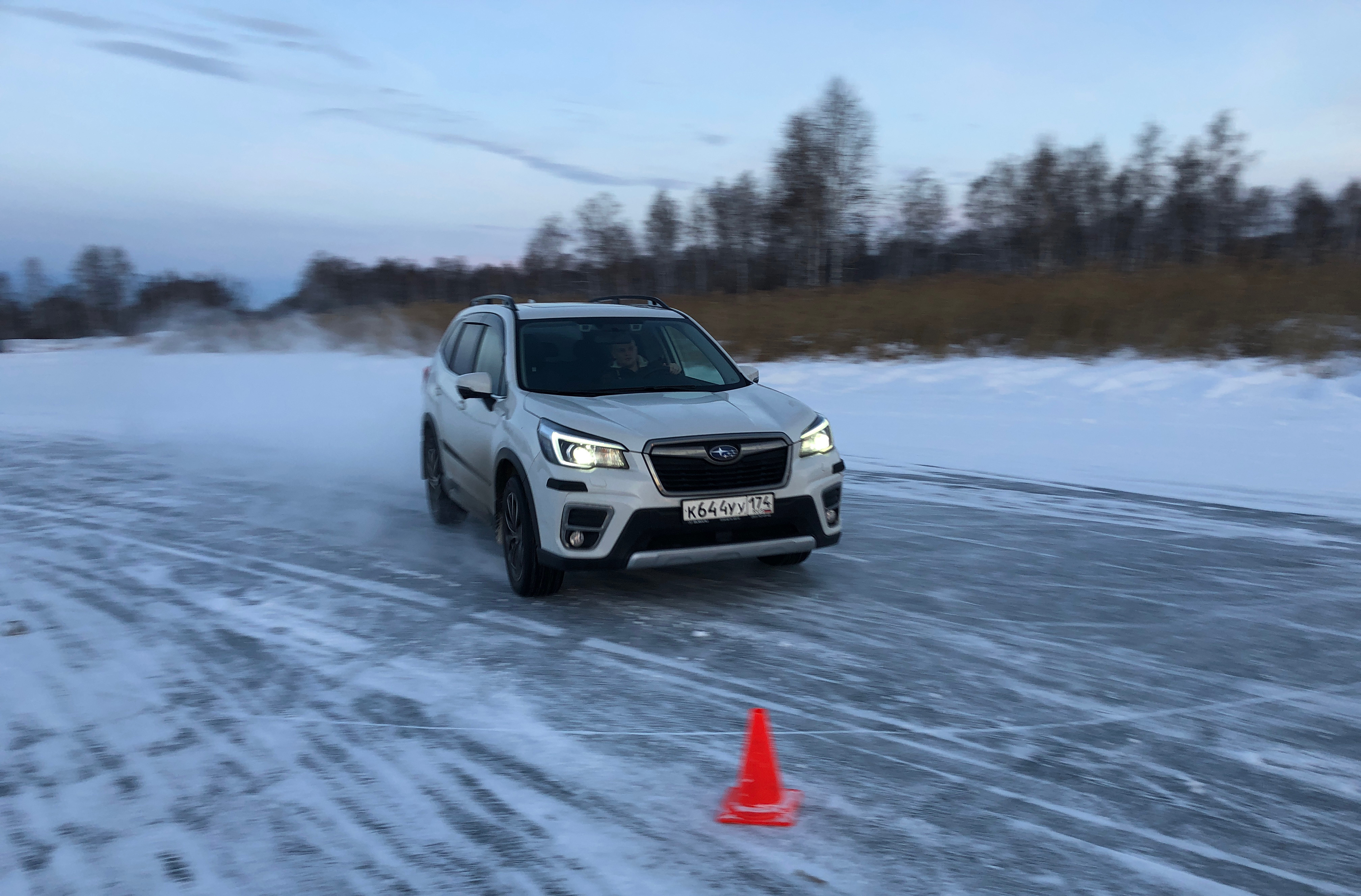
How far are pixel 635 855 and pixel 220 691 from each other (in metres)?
2.44

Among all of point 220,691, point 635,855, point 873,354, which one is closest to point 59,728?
point 220,691

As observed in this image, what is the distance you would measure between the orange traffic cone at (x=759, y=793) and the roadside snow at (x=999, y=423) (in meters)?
6.89

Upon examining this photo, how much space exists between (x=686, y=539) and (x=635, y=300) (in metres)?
3.27

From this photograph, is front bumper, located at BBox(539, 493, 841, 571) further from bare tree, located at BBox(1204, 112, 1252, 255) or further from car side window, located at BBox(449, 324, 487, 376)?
bare tree, located at BBox(1204, 112, 1252, 255)

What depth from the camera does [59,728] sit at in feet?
13.6

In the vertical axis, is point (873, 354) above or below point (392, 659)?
above

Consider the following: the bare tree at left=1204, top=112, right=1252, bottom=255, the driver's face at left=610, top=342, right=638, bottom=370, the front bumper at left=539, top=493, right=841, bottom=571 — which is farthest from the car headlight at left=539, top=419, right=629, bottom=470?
the bare tree at left=1204, top=112, right=1252, bottom=255

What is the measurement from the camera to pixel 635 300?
27.2ft

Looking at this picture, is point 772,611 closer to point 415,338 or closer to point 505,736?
point 505,736

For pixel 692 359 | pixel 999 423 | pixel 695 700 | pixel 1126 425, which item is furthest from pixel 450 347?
pixel 1126 425

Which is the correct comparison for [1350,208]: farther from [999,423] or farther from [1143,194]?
[999,423]

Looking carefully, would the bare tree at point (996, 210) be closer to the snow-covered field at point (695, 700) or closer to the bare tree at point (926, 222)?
the bare tree at point (926, 222)

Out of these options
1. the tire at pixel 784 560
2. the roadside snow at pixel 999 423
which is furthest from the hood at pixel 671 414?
the roadside snow at pixel 999 423

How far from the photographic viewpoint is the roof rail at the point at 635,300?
7.95 m
